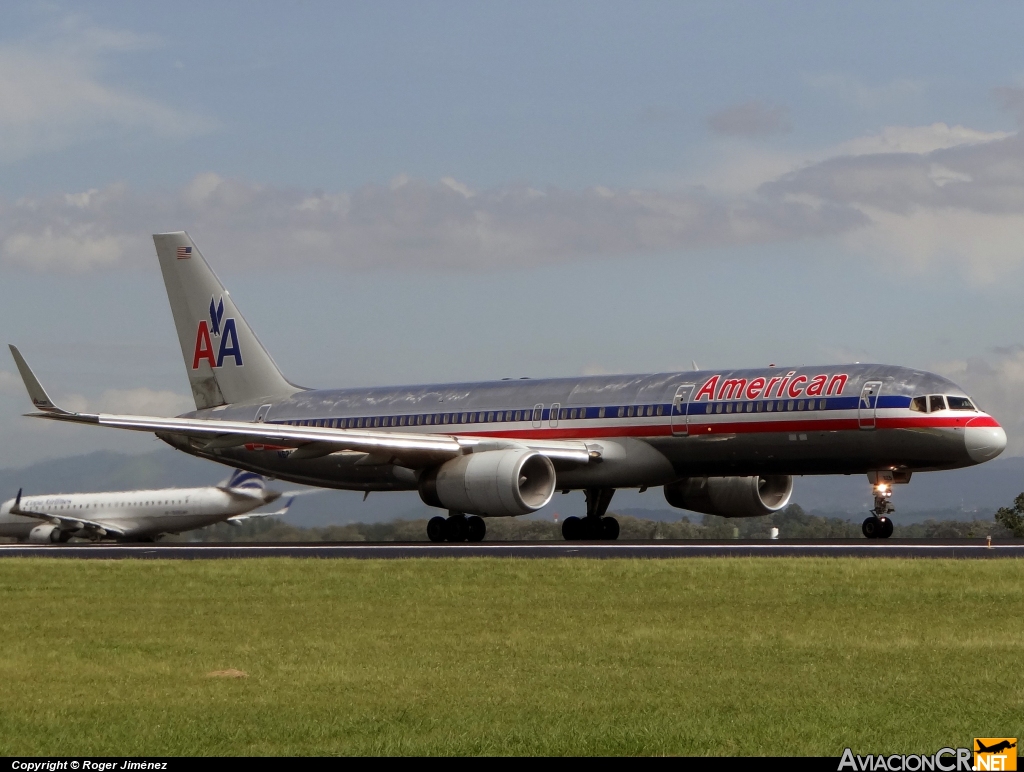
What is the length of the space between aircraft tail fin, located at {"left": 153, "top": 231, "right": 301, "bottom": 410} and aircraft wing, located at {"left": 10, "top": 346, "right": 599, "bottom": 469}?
8.06 meters

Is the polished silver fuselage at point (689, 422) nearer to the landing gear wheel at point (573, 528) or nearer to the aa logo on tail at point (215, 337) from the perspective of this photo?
the landing gear wheel at point (573, 528)

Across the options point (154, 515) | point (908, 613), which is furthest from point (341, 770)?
point (154, 515)

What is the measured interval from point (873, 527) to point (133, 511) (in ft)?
156

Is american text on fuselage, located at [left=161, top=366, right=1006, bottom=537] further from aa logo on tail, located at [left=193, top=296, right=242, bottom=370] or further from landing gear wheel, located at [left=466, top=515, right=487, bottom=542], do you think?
aa logo on tail, located at [left=193, top=296, right=242, bottom=370]

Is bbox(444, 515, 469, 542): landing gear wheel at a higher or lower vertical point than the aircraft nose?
lower

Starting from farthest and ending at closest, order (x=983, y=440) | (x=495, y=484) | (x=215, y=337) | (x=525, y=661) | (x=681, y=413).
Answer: (x=215, y=337) < (x=681, y=413) < (x=495, y=484) < (x=983, y=440) < (x=525, y=661)

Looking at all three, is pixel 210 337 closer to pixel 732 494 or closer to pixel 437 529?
pixel 437 529

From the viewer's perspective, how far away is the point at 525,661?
45.1 ft

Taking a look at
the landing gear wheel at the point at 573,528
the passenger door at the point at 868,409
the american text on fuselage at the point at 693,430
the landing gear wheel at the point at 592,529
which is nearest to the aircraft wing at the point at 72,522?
the american text on fuselage at the point at 693,430

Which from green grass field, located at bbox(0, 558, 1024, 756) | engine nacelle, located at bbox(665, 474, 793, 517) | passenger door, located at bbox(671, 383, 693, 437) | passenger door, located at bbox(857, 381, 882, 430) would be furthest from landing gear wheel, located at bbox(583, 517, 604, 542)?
green grass field, located at bbox(0, 558, 1024, 756)

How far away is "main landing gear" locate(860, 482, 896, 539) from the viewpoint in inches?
1412

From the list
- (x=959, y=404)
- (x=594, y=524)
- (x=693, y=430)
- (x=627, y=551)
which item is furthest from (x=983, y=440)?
(x=594, y=524)

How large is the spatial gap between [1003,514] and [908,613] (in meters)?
68.4

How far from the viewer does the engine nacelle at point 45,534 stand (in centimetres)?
7562
